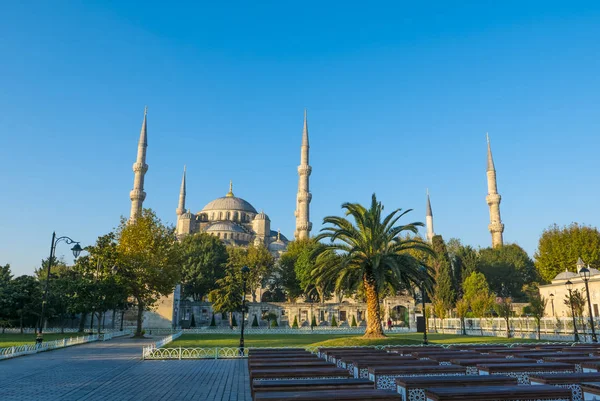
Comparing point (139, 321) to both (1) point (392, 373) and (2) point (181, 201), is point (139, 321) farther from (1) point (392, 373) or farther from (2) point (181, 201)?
(2) point (181, 201)

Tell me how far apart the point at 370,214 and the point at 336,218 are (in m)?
1.82

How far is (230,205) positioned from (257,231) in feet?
28.2

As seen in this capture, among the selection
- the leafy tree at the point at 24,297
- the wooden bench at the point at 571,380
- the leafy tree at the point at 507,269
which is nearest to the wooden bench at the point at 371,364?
the wooden bench at the point at 571,380

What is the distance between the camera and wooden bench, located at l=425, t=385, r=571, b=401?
5.83m

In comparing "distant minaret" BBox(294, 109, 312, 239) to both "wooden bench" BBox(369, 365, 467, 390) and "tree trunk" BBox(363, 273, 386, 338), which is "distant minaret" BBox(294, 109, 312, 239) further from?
"wooden bench" BBox(369, 365, 467, 390)

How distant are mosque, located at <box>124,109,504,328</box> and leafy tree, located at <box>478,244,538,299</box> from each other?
3.29 meters

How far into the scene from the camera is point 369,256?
23781mm

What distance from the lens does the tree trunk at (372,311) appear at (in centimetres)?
2355

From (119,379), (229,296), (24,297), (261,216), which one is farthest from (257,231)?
(119,379)

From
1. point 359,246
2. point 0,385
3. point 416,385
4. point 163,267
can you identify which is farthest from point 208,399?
point 163,267

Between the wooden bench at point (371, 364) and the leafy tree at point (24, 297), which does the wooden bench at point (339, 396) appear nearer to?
the wooden bench at point (371, 364)

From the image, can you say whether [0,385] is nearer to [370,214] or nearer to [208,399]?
[208,399]

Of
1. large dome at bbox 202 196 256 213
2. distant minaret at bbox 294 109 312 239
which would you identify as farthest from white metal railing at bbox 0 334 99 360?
large dome at bbox 202 196 256 213

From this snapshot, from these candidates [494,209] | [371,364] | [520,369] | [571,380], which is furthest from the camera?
[494,209]
